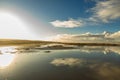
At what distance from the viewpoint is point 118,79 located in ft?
62.8

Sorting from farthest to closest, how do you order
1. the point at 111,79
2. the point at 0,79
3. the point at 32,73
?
the point at 32,73
the point at 111,79
the point at 0,79

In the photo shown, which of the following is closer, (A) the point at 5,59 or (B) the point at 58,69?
(B) the point at 58,69

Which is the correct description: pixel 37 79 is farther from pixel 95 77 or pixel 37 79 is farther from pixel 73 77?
pixel 95 77

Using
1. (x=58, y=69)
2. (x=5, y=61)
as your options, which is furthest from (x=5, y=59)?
(x=58, y=69)

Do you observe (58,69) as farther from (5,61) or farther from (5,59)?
(5,59)

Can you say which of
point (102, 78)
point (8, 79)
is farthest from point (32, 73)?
point (102, 78)

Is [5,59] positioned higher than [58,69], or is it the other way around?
[5,59]

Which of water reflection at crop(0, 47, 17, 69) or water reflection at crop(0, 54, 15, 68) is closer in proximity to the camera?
water reflection at crop(0, 54, 15, 68)

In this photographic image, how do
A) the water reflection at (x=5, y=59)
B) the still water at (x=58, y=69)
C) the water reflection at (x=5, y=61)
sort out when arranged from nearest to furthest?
the still water at (x=58, y=69)
the water reflection at (x=5, y=61)
the water reflection at (x=5, y=59)

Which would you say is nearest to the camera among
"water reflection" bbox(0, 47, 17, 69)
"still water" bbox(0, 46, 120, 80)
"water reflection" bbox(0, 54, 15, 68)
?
"still water" bbox(0, 46, 120, 80)

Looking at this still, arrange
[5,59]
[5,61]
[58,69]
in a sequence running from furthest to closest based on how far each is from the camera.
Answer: [5,59], [5,61], [58,69]

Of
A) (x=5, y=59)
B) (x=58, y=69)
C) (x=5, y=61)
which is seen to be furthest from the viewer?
(x=5, y=59)

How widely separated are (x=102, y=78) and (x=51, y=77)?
16.5ft

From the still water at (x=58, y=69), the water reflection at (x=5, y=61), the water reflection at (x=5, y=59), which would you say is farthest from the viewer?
the water reflection at (x=5, y=59)
